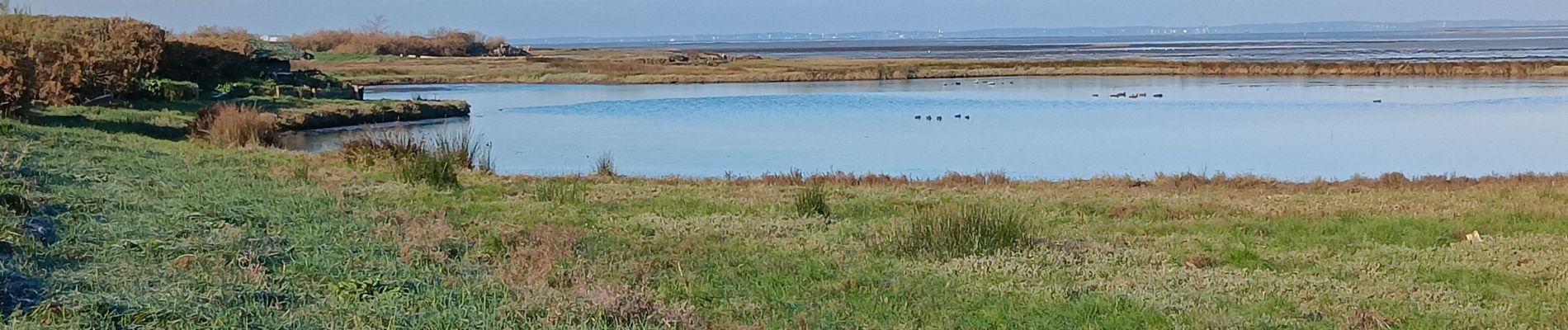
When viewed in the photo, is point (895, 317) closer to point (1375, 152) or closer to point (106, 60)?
point (1375, 152)

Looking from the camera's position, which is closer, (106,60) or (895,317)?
(895,317)

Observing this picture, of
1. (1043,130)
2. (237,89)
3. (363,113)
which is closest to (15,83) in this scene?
(363,113)

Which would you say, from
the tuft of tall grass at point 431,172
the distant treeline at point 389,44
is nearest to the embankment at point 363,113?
the tuft of tall grass at point 431,172

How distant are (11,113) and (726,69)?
43.9 meters

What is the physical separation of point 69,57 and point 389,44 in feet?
211

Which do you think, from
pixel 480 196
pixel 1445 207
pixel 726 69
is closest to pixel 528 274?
pixel 480 196

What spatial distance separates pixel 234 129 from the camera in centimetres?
1920

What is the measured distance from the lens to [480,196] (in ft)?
42.4

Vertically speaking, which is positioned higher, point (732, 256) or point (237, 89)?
point (237, 89)

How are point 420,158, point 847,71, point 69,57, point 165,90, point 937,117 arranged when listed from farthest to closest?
point 847,71 < point 937,117 < point 165,90 < point 69,57 < point 420,158

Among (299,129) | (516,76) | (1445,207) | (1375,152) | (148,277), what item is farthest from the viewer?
(516,76)

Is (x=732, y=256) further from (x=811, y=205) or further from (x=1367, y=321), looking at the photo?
(x=1367, y=321)

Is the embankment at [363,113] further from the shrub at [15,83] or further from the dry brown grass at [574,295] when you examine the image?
the dry brown grass at [574,295]

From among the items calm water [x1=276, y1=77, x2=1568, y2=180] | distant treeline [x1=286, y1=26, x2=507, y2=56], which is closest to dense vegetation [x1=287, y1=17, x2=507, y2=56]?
distant treeline [x1=286, y1=26, x2=507, y2=56]
